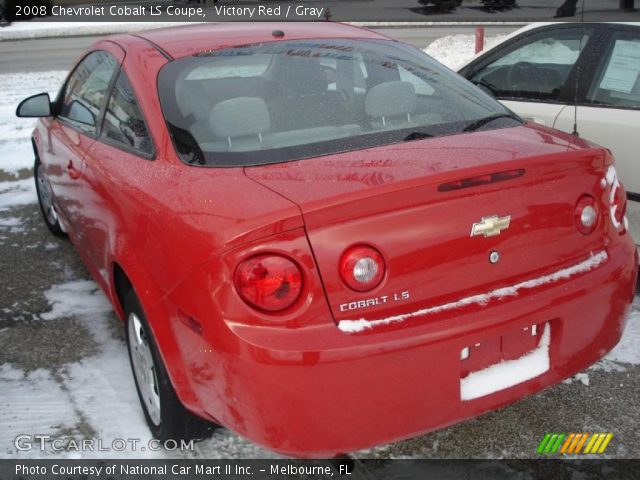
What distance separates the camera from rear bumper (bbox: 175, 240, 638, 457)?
6.46 feet

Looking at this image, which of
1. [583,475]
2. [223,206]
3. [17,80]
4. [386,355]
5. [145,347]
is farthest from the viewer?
[17,80]

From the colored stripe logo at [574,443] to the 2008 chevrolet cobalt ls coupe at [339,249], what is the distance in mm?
475

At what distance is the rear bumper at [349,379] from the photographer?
1.97 m

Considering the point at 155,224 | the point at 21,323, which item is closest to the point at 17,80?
the point at 21,323

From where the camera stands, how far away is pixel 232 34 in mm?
3252

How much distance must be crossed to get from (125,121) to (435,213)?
1580 mm

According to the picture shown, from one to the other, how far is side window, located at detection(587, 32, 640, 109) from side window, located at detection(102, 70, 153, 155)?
261 cm

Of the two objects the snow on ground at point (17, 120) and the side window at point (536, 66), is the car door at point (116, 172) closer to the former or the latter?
the side window at point (536, 66)

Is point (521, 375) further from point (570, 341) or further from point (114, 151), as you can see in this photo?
point (114, 151)

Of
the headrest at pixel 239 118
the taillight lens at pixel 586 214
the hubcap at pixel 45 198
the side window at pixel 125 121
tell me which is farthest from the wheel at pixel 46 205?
the taillight lens at pixel 586 214

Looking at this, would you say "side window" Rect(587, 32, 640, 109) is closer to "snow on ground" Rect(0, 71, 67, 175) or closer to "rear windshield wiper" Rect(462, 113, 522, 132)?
"rear windshield wiper" Rect(462, 113, 522, 132)

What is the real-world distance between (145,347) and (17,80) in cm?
1146

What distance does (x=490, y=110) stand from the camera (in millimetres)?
3000

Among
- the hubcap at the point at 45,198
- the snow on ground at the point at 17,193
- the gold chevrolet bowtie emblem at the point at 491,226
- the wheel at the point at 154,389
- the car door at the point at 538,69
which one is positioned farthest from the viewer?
the snow on ground at the point at 17,193
